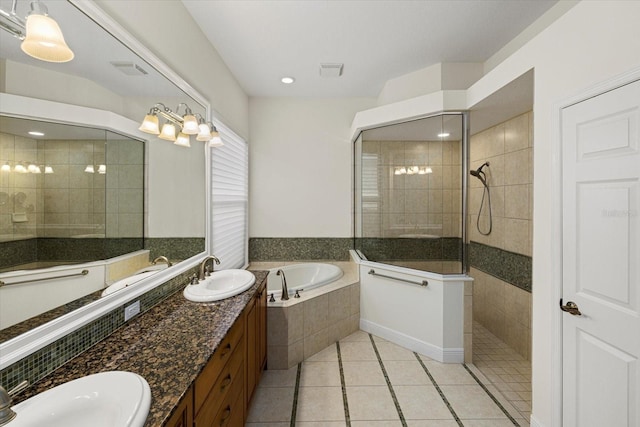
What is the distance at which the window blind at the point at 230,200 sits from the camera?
8.55 ft

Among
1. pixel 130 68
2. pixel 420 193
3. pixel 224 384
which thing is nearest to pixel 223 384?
pixel 224 384

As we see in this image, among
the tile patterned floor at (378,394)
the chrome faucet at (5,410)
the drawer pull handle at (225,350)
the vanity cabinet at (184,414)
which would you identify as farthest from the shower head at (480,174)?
the chrome faucet at (5,410)

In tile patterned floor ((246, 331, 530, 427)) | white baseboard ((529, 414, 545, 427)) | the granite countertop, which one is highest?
the granite countertop

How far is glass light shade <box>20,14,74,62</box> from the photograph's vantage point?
843 mm

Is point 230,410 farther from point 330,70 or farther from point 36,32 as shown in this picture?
point 330,70

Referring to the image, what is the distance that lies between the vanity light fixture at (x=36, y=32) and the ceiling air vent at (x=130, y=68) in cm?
45

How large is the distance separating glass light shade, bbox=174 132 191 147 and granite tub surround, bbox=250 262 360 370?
4.57 feet

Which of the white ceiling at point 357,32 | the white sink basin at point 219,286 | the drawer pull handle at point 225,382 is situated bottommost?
the drawer pull handle at point 225,382

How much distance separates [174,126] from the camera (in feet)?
5.99

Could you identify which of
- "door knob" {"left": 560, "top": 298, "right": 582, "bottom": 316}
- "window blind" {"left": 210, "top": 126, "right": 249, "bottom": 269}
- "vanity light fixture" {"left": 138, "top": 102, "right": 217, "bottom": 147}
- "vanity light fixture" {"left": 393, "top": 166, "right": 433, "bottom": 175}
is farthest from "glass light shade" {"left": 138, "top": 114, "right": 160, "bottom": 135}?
"door knob" {"left": 560, "top": 298, "right": 582, "bottom": 316}

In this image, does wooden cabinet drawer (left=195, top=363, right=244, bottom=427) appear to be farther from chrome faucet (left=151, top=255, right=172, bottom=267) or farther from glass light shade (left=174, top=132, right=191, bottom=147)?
glass light shade (left=174, top=132, right=191, bottom=147)

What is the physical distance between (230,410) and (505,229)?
A: 113 inches

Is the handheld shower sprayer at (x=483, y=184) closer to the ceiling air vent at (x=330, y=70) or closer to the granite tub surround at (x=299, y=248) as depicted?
the granite tub surround at (x=299, y=248)

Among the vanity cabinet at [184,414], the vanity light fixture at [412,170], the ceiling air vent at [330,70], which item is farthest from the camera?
the ceiling air vent at [330,70]
